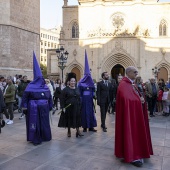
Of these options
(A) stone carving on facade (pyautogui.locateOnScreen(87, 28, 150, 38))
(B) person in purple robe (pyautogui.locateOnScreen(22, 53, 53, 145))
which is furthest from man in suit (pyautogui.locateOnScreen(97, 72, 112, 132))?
(A) stone carving on facade (pyautogui.locateOnScreen(87, 28, 150, 38))

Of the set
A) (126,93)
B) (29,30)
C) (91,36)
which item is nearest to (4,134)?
(126,93)

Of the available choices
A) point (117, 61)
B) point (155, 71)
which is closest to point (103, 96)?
point (155, 71)

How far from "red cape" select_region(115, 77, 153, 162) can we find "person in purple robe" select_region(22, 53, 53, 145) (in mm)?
2310

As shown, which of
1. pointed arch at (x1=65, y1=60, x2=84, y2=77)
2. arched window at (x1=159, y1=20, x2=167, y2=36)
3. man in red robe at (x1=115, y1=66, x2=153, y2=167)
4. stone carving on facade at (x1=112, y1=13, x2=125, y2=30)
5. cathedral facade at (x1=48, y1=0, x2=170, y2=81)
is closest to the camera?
man in red robe at (x1=115, y1=66, x2=153, y2=167)

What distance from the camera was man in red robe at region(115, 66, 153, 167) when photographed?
451 cm

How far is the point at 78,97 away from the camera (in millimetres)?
6793

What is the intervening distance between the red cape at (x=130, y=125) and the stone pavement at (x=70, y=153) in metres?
0.29

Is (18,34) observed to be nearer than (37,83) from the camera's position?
No

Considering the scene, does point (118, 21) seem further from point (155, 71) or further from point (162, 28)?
point (155, 71)

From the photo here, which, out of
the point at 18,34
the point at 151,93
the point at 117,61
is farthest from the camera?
the point at 117,61

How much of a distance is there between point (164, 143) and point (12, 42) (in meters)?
14.2

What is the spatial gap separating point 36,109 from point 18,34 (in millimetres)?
13179

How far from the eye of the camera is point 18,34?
58.9 ft

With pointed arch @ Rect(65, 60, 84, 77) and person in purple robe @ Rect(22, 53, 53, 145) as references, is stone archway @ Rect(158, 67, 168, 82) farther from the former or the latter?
person in purple robe @ Rect(22, 53, 53, 145)
